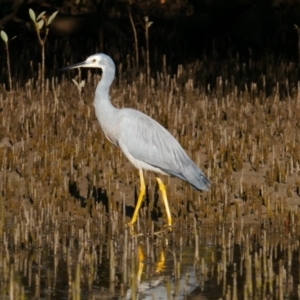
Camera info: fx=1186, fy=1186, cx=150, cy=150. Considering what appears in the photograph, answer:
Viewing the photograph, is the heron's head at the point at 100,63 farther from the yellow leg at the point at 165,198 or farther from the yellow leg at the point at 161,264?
the yellow leg at the point at 161,264

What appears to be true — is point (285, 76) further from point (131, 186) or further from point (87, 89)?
point (131, 186)

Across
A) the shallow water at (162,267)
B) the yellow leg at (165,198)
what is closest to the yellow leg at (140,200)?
the yellow leg at (165,198)

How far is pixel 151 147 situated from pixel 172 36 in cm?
893

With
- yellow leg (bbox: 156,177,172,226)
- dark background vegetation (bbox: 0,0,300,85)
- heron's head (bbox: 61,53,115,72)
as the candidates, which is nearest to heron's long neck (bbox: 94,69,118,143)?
heron's head (bbox: 61,53,115,72)

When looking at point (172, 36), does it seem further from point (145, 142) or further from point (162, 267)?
point (162, 267)

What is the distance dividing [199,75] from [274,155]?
4.54 metres

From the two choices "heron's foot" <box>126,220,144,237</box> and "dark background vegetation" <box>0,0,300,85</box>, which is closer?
"heron's foot" <box>126,220,144,237</box>

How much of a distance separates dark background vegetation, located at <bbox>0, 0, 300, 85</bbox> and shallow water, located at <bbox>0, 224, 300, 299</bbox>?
8.03 meters

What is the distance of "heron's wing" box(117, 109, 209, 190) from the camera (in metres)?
9.44

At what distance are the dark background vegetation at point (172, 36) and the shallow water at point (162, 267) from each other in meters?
8.03

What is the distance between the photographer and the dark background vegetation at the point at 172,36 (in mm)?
17047

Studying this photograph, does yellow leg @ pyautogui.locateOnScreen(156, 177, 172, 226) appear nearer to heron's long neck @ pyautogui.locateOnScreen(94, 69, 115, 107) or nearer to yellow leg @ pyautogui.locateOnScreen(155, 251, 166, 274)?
heron's long neck @ pyautogui.locateOnScreen(94, 69, 115, 107)

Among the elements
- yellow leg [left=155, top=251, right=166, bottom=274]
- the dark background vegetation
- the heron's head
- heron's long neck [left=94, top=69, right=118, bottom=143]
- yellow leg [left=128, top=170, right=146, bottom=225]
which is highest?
the dark background vegetation

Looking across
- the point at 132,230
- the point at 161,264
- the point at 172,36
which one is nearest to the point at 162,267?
the point at 161,264
